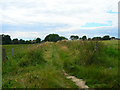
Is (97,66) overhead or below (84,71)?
overhead

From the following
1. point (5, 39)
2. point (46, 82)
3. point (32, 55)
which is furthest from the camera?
point (5, 39)

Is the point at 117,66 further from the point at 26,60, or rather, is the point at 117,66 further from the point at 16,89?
the point at 26,60

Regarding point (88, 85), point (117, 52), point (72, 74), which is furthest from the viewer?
point (72, 74)

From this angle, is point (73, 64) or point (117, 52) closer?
point (117, 52)

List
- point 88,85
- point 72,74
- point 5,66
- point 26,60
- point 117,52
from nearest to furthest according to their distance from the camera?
1. point 88,85
2. point 117,52
3. point 72,74
4. point 5,66
5. point 26,60

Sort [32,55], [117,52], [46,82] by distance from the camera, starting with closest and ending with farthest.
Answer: [46,82] → [117,52] → [32,55]

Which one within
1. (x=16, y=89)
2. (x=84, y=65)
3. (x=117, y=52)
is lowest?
(x=16, y=89)

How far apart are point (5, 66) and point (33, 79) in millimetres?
3796

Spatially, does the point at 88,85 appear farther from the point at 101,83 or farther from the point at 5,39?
the point at 5,39

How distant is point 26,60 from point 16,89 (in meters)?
4.35

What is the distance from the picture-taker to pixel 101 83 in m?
4.75

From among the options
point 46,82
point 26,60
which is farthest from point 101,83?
point 26,60

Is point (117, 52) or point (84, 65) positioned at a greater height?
point (117, 52)

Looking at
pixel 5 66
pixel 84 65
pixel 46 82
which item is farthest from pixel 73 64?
pixel 5 66
